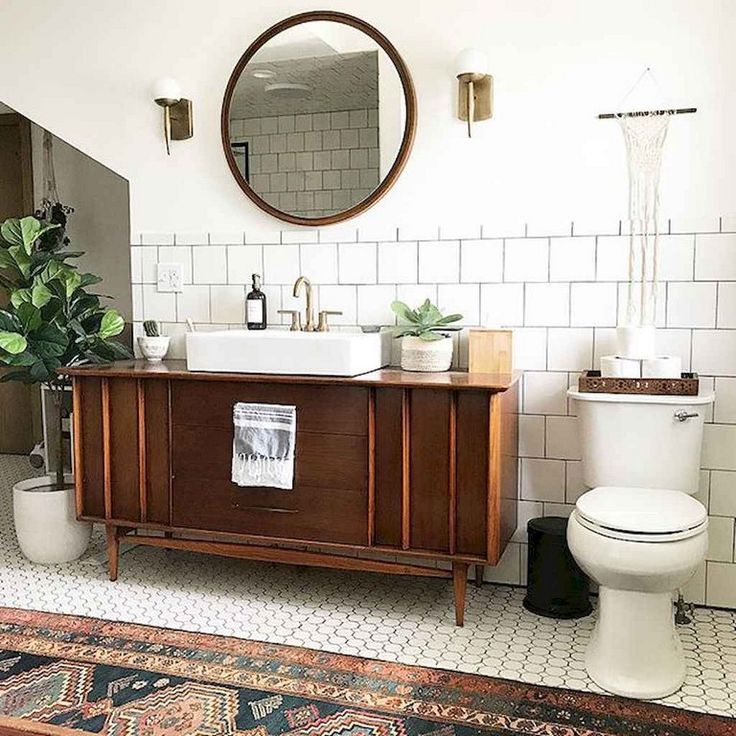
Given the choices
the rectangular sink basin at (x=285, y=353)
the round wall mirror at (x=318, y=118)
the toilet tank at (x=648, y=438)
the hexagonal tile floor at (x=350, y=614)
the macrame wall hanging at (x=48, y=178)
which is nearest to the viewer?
the hexagonal tile floor at (x=350, y=614)

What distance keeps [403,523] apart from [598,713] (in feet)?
2.66

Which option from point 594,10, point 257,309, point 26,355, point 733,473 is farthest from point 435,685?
point 594,10

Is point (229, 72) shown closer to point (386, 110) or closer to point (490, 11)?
point (386, 110)

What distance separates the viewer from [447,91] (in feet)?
9.98

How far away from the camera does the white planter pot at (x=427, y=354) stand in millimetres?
2914

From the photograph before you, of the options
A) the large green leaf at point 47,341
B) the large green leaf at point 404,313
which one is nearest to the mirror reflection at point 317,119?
the large green leaf at point 404,313

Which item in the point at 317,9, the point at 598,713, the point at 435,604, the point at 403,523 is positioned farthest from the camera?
the point at 317,9

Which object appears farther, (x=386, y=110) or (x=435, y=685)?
(x=386, y=110)

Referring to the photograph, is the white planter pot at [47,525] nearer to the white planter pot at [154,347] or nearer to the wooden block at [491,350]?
the white planter pot at [154,347]

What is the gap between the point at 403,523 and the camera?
2.75 m

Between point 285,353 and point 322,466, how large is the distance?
0.38 metres

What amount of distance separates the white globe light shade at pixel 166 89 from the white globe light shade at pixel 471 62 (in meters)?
1.08

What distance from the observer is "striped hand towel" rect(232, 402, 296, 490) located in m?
2.83

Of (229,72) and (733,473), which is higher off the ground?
(229,72)
